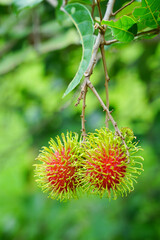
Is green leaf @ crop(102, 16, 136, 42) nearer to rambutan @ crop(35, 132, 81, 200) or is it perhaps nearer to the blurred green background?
rambutan @ crop(35, 132, 81, 200)

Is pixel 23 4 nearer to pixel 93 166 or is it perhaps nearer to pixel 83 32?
pixel 83 32

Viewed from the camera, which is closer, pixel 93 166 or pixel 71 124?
pixel 93 166

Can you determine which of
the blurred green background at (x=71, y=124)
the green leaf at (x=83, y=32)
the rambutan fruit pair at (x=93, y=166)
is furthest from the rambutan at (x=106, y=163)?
the blurred green background at (x=71, y=124)

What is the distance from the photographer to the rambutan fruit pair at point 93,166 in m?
1.20

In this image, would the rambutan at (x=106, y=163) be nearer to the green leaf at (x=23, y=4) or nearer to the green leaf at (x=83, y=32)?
the green leaf at (x=83, y=32)

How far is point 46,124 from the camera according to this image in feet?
9.70

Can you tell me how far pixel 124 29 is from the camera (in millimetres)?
1141

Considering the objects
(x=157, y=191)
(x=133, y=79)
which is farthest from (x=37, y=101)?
(x=157, y=191)

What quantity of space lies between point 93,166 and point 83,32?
1.49 feet

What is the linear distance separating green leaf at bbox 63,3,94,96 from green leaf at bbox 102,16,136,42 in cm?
8

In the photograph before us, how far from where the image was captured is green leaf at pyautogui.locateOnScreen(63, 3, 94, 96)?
109 centimetres

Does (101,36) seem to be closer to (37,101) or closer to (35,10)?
(35,10)

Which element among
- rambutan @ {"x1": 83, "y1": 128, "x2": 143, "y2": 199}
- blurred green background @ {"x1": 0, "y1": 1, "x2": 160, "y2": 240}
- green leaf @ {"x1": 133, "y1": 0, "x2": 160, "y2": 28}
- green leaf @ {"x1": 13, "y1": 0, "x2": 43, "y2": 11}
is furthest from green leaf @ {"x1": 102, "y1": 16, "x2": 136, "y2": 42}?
blurred green background @ {"x1": 0, "y1": 1, "x2": 160, "y2": 240}

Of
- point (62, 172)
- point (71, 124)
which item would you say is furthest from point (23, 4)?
point (71, 124)
